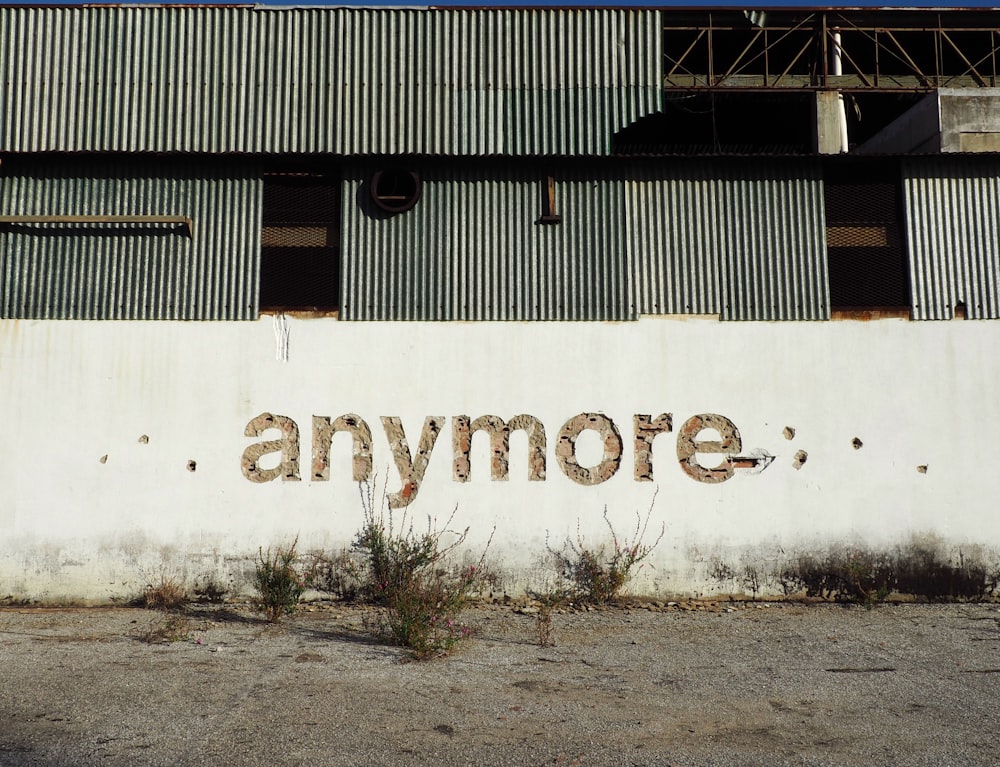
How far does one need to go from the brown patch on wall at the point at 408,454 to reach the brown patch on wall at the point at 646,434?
2564 millimetres

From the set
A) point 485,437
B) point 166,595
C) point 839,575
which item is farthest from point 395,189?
point 839,575

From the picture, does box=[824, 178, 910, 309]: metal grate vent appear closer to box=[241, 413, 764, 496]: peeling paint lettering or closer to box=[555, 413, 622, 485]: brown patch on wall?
box=[241, 413, 764, 496]: peeling paint lettering

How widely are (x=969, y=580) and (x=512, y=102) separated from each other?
8.96 meters

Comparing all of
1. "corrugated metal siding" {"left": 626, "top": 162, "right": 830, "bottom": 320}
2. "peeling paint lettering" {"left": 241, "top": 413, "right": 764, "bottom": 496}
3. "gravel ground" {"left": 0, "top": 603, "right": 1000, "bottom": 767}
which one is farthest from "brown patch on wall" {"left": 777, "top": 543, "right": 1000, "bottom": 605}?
"corrugated metal siding" {"left": 626, "top": 162, "right": 830, "bottom": 320}

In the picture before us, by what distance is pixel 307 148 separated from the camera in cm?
1075

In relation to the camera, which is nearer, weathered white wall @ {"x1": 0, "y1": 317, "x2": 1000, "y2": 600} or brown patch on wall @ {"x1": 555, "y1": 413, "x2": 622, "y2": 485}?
weathered white wall @ {"x1": 0, "y1": 317, "x2": 1000, "y2": 600}

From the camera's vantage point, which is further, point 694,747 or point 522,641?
point 522,641

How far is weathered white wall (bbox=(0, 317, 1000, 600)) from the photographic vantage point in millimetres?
9680

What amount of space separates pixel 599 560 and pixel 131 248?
747 cm

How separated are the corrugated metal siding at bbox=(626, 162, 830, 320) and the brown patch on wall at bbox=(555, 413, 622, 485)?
1637 mm

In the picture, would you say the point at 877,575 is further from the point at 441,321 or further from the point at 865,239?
the point at 441,321

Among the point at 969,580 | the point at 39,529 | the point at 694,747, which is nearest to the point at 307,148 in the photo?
the point at 39,529

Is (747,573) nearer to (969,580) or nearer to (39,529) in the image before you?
(969,580)

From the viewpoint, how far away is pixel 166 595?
31.0 feet
